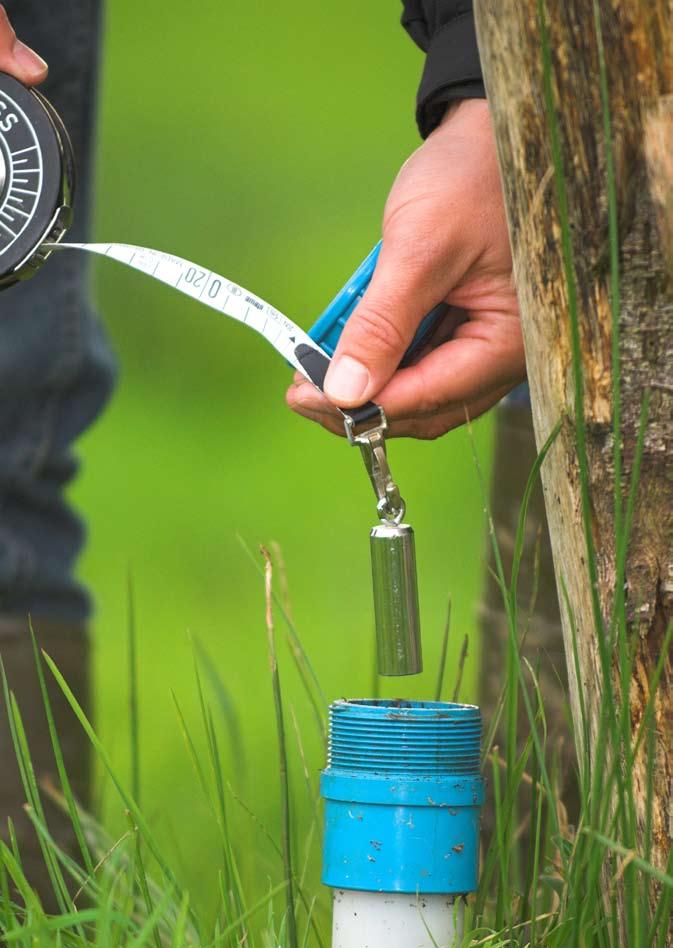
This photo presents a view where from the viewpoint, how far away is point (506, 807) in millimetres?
932

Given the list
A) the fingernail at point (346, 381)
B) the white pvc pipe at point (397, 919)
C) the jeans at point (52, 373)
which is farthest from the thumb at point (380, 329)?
the jeans at point (52, 373)

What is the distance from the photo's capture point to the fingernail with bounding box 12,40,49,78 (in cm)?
127

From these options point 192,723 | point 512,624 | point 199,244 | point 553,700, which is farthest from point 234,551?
point 512,624

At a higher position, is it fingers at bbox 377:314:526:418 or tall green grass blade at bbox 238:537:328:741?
fingers at bbox 377:314:526:418

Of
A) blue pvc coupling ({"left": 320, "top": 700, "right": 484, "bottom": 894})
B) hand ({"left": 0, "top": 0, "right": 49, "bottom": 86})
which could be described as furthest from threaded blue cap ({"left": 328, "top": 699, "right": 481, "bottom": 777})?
hand ({"left": 0, "top": 0, "right": 49, "bottom": 86})

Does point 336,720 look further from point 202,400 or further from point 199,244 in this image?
point 199,244

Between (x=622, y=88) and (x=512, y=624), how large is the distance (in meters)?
0.36

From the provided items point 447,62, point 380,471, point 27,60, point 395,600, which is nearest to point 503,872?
point 395,600

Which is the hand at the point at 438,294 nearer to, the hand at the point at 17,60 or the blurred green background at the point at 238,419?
the blurred green background at the point at 238,419

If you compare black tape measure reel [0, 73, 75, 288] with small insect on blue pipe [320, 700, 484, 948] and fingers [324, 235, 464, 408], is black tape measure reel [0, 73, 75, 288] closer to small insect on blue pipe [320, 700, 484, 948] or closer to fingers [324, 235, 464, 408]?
fingers [324, 235, 464, 408]

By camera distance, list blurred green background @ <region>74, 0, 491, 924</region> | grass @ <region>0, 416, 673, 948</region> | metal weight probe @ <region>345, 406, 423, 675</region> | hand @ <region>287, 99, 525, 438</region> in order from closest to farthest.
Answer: grass @ <region>0, 416, 673, 948</region> < metal weight probe @ <region>345, 406, 423, 675</region> < hand @ <region>287, 99, 525, 438</region> < blurred green background @ <region>74, 0, 491, 924</region>

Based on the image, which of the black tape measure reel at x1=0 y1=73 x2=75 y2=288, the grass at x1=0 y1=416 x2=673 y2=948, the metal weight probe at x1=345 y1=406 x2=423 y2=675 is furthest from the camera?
the black tape measure reel at x1=0 y1=73 x2=75 y2=288

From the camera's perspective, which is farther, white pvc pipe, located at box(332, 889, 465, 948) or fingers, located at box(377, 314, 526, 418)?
fingers, located at box(377, 314, 526, 418)

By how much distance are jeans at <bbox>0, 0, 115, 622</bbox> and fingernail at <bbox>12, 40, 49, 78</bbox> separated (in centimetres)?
52
